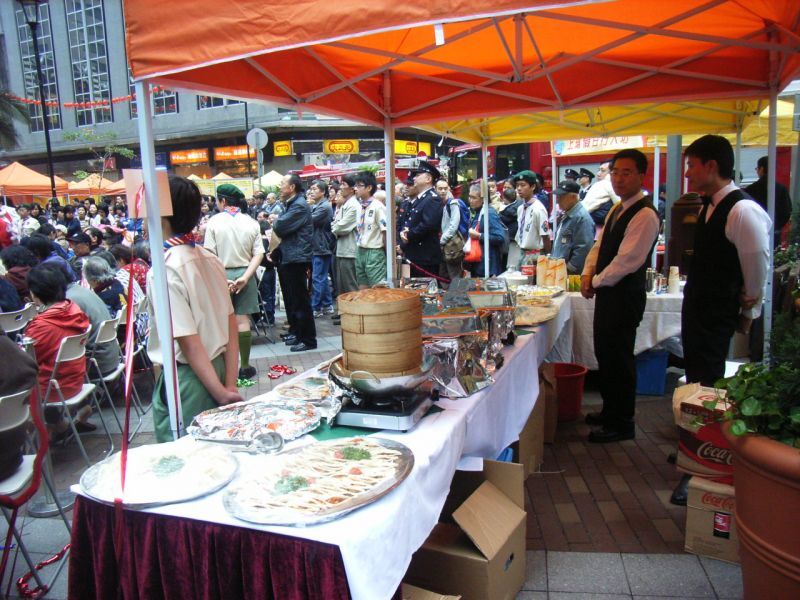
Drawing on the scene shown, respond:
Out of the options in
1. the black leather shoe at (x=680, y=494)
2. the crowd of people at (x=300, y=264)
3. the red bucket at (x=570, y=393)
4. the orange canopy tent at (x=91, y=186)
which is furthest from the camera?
the orange canopy tent at (x=91, y=186)

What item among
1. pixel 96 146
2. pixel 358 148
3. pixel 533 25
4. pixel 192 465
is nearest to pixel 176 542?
pixel 192 465

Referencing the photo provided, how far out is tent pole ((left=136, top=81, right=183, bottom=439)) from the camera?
2.15m

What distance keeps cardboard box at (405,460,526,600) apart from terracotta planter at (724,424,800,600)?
818 mm

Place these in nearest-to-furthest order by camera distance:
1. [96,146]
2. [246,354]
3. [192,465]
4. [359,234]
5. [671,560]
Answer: [192,465] < [671,560] < [246,354] < [359,234] < [96,146]

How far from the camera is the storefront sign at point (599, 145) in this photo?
8.99 metres

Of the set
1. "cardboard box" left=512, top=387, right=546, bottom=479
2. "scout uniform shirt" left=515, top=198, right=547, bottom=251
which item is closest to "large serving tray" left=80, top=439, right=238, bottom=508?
"cardboard box" left=512, top=387, right=546, bottom=479

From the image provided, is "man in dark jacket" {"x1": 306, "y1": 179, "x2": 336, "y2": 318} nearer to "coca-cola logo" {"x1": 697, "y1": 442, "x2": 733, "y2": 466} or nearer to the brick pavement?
the brick pavement

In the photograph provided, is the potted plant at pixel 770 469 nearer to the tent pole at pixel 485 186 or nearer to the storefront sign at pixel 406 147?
the tent pole at pixel 485 186

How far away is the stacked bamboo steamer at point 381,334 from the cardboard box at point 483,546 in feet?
2.01

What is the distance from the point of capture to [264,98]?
10.7ft

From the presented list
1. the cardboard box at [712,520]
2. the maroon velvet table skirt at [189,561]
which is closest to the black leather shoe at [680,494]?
the cardboard box at [712,520]

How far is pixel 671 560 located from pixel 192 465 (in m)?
2.28

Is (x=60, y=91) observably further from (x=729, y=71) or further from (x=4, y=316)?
(x=729, y=71)

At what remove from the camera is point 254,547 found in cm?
150
